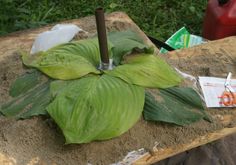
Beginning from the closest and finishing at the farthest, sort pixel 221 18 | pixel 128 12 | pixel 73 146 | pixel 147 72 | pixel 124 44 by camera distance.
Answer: pixel 73 146 < pixel 147 72 < pixel 124 44 < pixel 221 18 < pixel 128 12

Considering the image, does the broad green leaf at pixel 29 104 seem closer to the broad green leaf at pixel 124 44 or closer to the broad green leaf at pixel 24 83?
→ the broad green leaf at pixel 24 83

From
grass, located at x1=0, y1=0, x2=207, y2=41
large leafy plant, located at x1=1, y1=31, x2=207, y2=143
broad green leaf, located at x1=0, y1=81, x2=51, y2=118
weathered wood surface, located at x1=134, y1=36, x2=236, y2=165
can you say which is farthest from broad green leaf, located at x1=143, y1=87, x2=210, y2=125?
grass, located at x1=0, y1=0, x2=207, y2=41

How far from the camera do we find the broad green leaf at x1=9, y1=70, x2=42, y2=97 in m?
1.30

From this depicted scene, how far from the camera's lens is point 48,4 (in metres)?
2.81

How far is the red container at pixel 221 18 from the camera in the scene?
212 centimetres

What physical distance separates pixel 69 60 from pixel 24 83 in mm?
162

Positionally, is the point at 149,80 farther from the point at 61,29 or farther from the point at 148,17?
the point at 148,17

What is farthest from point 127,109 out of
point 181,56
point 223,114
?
point 181,56

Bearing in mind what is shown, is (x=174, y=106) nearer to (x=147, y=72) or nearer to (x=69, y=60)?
(x=147, y=72)

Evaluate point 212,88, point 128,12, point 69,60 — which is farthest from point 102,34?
point 128,12

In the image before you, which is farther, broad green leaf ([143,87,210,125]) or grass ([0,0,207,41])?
grass ([0,0,207,41])

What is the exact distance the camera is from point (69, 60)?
4.28ft

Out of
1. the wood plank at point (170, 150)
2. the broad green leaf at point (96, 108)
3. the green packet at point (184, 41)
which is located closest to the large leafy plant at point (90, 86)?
the broad green leaf at point (96, 108)

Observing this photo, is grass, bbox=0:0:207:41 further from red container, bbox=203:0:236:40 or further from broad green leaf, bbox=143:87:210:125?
broad green leaf, bbox=143:87:210:125
